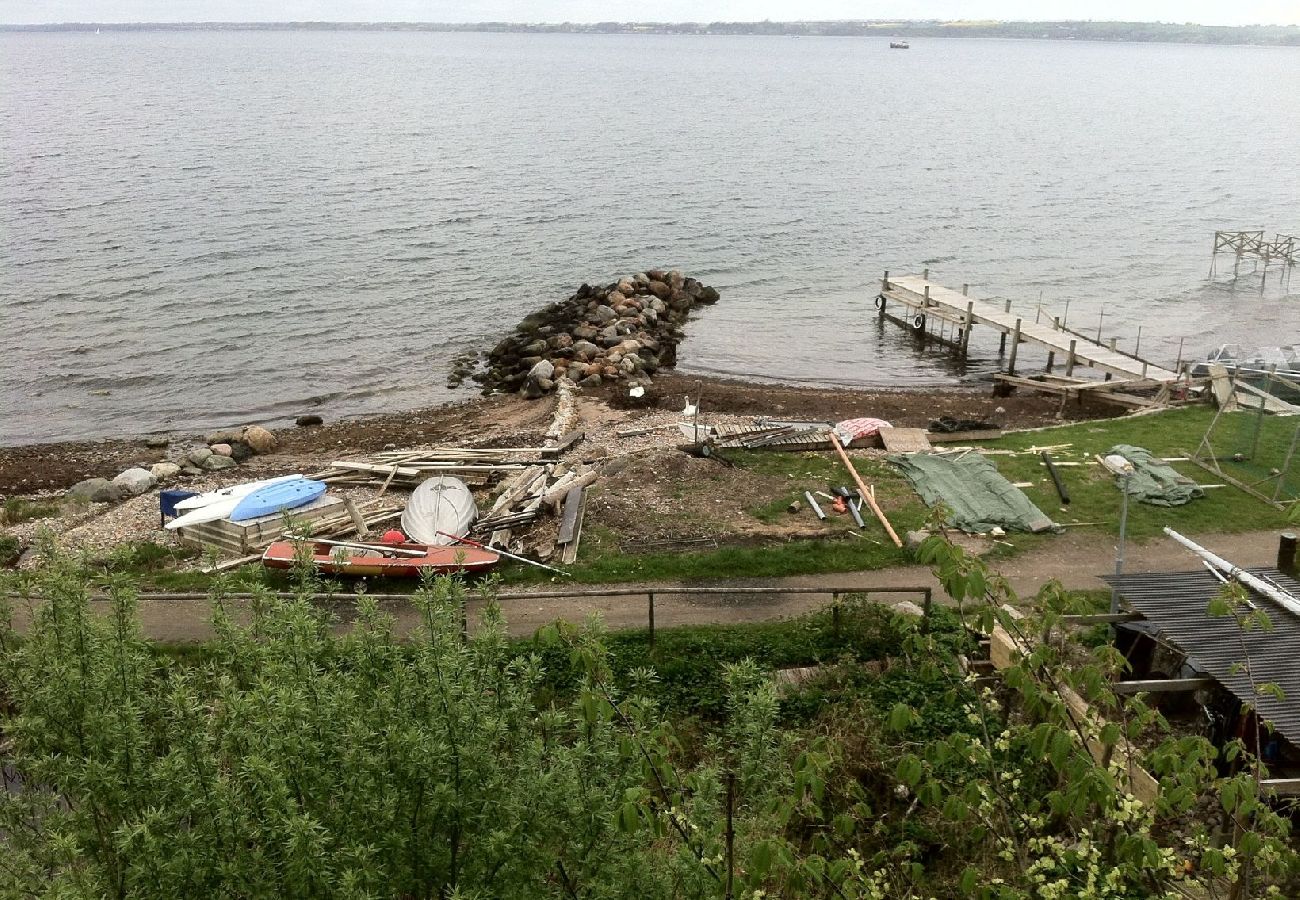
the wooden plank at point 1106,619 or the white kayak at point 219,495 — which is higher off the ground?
the wooden plank at point 1106,619

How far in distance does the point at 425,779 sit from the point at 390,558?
12.9 metres

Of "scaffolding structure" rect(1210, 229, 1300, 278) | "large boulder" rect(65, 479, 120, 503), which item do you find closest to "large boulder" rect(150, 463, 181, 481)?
"large boulder" rect(65, 479, 120, 503)

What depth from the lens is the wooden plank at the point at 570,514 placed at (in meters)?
20.4

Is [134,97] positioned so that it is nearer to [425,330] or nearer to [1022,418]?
[425,330]

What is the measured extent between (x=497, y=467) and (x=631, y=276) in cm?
2691

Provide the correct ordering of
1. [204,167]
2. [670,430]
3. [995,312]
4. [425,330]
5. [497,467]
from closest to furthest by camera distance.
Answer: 1. [497,467]
2. [670,430]
3. [995,312]
4. [425,330]
5. [204,167]

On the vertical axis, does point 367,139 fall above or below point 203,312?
above

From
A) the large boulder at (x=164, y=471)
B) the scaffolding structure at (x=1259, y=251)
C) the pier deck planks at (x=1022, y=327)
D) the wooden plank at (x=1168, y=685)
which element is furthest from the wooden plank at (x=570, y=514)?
the scaffolding structure at (x=1259, y=251)

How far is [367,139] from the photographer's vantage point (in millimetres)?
102500

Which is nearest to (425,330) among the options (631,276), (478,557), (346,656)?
(631,276)

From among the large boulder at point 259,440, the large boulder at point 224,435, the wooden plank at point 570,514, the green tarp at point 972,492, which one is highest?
the green tarp at point 972,492

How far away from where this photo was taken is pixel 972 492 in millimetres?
22109

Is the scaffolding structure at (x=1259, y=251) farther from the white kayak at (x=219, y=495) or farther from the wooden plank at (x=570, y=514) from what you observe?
the white kayak at (x=219, y=495)

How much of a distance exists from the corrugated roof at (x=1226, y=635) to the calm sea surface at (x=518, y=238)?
2560cm
